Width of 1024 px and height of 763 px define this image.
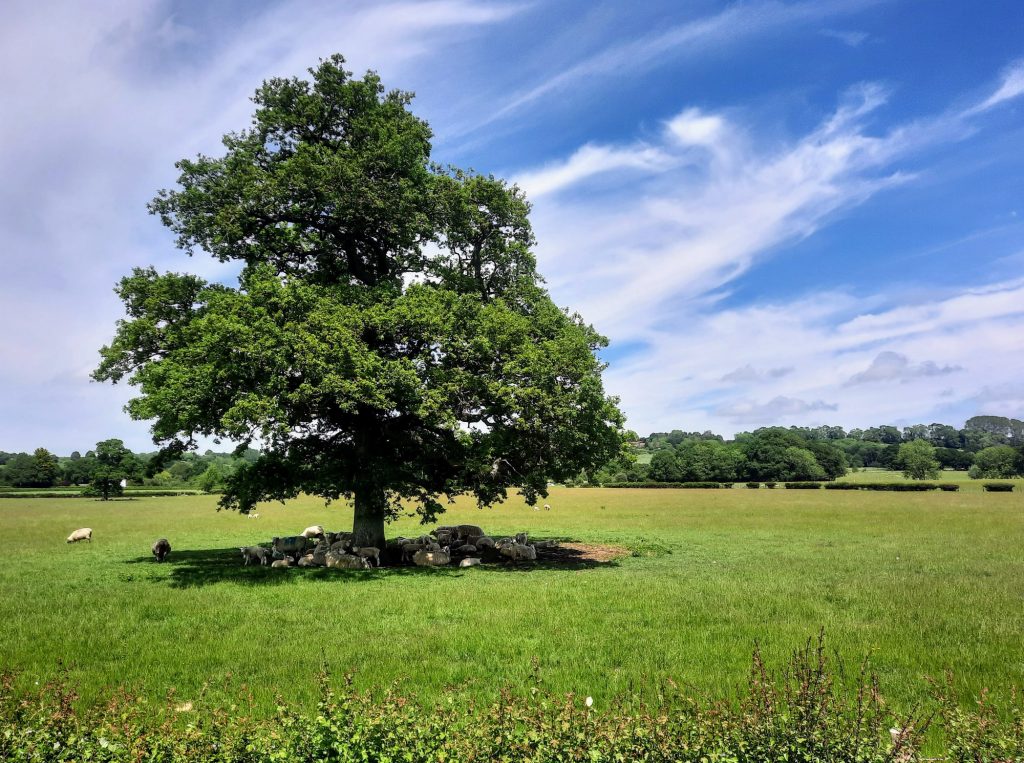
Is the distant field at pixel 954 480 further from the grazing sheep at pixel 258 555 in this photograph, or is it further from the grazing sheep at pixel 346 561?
the grazing sheep at pixel 258 555

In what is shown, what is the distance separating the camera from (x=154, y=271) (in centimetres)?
2698

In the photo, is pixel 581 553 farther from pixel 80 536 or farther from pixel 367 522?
pixel 80 536

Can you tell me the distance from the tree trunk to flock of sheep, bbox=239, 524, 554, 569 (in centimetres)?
33

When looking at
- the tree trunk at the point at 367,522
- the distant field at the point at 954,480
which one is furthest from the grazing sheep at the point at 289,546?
the distant field at the point at 954,480

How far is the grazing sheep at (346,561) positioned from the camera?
25547mm

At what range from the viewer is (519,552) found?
2838 centimetres

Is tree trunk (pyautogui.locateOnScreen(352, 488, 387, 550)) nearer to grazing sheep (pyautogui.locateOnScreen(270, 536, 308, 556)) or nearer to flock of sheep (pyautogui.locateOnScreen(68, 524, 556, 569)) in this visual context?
flock of sheep (pyautogui.locateOnScreen(68, 524, 556, 569))

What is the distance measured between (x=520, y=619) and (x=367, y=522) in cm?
1532

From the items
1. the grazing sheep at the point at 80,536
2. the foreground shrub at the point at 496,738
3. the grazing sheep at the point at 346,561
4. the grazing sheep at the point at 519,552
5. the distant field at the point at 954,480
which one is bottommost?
the distant field at the point at 954,480

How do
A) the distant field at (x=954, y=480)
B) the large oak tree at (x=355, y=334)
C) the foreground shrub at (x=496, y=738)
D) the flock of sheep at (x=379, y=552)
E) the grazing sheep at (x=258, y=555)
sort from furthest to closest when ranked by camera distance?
1. the distant field at (x=954, y=480)
2. the grazing sheep at (x=258, y=555)
3. the flock of sheep at (x=379, y=552)
4. the large oak tree at (x=355, y=334)
5. the foreground shrub at (x=496, y=738)

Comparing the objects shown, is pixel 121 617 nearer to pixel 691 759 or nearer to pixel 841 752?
pixel 691 759

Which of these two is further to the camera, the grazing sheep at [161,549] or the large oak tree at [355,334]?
the grazing sheep at [161,549]

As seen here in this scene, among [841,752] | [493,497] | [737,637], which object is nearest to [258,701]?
[841,752]

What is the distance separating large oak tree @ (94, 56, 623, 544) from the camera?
2255 cm
